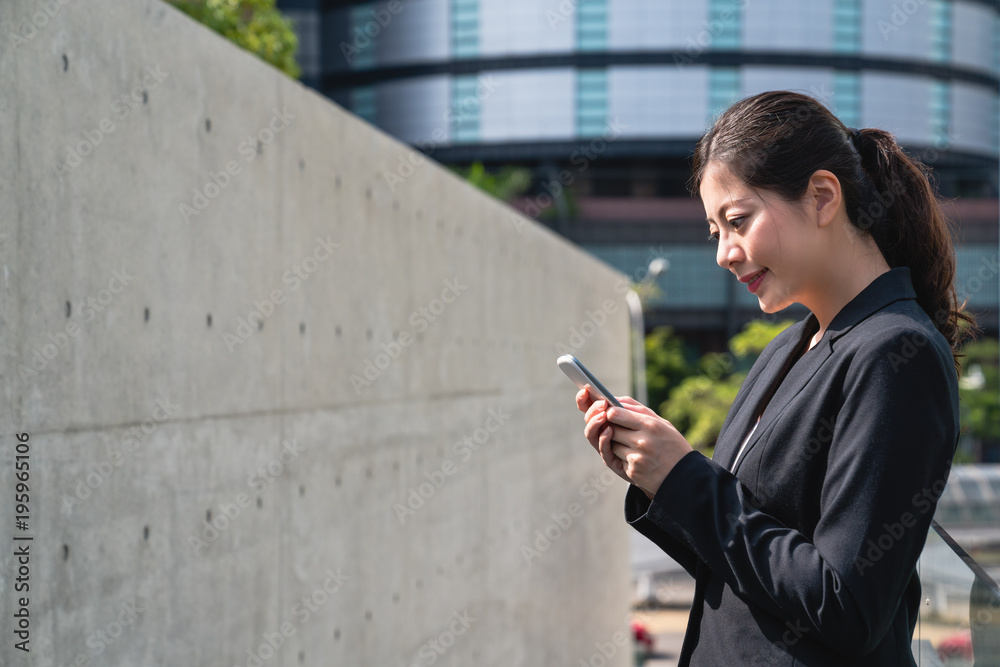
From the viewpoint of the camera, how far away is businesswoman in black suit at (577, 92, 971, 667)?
4.33 ft

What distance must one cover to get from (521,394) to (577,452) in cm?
266

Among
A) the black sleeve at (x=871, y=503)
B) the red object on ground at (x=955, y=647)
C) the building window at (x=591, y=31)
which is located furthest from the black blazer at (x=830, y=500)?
the building window at (x=591, y=31)

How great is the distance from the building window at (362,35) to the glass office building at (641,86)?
6 centimetres

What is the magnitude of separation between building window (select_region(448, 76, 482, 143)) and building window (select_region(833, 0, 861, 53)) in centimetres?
1464

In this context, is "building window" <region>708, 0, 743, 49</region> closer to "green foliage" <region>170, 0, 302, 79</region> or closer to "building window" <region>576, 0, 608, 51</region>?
"building window" <region>576, 0, 608, 51</region>

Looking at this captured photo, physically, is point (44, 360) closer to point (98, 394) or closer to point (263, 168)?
point (98, 394)

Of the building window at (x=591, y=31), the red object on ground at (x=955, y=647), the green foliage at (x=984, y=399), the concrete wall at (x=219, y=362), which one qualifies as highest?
the building window at (x=591, y=31)

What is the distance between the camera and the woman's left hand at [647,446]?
1512 mm

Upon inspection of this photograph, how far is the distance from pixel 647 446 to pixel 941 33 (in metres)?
44.0

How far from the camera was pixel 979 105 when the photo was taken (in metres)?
40.7

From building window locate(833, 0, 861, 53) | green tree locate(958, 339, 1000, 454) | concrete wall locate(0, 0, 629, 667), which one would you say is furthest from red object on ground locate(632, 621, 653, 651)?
building window locate(833, 0, 861, 53)

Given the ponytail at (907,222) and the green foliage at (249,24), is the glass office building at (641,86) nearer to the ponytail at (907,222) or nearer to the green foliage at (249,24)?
the green foliage at (249,24)

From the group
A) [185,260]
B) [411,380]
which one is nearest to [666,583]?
[411,380]

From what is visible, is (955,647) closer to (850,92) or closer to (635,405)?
(635,405)
